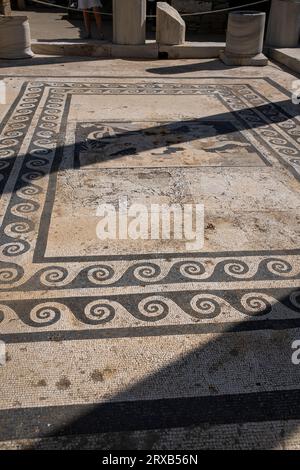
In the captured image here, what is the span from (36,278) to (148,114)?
273 centimetres

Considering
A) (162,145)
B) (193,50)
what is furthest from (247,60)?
(162,145)

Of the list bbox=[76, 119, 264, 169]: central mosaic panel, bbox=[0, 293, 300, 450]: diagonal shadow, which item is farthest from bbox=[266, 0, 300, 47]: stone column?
bbox=[0, 293, 300, 450]: diagonal shadow

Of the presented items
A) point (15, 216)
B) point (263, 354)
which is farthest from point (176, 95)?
point (263, 354)

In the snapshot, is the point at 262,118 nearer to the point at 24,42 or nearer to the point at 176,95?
the point at 176,95

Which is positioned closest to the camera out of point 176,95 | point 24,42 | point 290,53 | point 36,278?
point 36,278

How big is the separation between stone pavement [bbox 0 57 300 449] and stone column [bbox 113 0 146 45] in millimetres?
3045

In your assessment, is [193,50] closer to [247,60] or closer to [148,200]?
[247,60]

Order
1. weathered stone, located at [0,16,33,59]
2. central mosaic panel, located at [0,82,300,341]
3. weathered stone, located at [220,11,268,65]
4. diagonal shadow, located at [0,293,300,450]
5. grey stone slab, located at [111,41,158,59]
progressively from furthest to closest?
grey stone slab, located at [111,41,158,59] → weathered stone, located at [220,11,268,65] → weathered stone, located at [0,16,33,59] → central mosaic panel, located at [0,82,300,341] → diagonal shadow, located at [0,293,300,450]

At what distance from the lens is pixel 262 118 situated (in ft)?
14.8

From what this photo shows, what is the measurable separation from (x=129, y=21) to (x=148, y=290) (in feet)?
18.2

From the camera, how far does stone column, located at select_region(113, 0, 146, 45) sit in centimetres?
650

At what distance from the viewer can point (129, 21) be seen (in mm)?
6602

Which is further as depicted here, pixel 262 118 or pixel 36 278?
pixel 262 118

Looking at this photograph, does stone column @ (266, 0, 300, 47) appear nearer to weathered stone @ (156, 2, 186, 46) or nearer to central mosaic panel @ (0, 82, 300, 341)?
weathered stone @ (156, 2, 186, 46)
